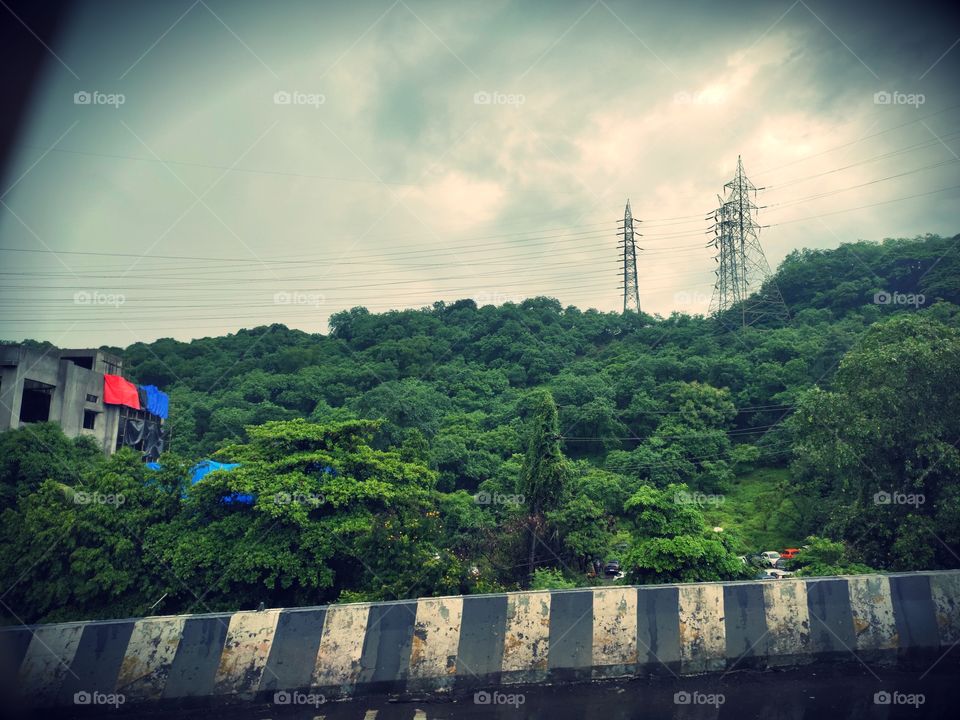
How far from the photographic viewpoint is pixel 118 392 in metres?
30.9

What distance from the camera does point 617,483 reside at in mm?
25797

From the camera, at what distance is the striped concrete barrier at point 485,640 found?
17.4ft

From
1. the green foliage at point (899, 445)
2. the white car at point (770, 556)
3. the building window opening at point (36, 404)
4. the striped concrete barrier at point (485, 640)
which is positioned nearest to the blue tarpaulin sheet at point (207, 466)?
the striped concrete barrier at point (485, 640)

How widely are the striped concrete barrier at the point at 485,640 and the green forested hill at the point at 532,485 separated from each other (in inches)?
100

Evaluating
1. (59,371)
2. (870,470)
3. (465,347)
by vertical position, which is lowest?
(870,470)

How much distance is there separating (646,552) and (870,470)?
8027 mm

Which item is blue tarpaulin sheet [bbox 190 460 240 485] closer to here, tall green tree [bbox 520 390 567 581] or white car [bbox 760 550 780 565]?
tall green tree [bbox 520 390 567 581]

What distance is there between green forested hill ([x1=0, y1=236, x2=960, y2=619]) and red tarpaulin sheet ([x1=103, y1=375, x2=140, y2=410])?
5137mm

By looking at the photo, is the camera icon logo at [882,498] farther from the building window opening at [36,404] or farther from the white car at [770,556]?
the building window opening at [36,404]

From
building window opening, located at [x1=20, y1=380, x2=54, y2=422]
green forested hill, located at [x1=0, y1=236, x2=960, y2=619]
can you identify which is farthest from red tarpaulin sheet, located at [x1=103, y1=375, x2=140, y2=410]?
green forested hill, located at [x1=0, y1=236, x2=960, y2=619]

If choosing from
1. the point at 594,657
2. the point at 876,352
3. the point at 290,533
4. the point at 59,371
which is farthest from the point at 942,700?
the point at 59,371

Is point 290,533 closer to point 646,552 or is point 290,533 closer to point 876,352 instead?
point 646,552

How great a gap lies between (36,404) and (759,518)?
100 feet

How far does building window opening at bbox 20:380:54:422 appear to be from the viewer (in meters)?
25.4
